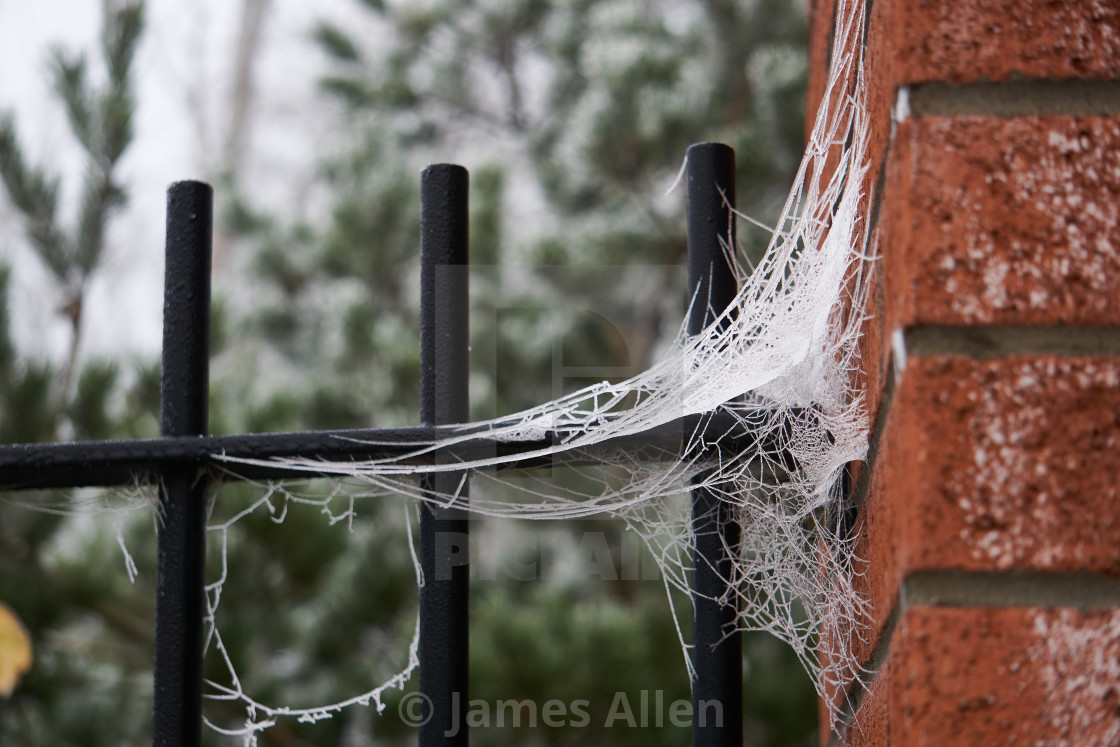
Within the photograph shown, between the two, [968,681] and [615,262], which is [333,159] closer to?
[615,262]

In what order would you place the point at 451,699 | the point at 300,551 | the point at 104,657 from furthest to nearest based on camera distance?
1. the point at 104,657
2. the point at 300,551
3. the point at 451,699

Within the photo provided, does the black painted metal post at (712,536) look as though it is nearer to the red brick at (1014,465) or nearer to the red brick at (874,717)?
the red brick at (874,717)

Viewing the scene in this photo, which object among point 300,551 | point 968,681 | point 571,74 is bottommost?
point 300,551

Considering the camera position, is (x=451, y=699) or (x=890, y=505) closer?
(x=890, y=505)

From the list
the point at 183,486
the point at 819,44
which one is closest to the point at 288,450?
the point at 183,486

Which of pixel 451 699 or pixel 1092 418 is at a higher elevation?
pixel 1092 418

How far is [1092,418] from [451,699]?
0.40 metres

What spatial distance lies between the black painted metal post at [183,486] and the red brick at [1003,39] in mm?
475

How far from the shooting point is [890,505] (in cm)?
41

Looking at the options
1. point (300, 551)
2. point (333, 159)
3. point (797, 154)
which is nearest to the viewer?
point (300, 551)

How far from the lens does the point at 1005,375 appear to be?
15.0 inches

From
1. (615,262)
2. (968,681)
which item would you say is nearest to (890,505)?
(968,681)

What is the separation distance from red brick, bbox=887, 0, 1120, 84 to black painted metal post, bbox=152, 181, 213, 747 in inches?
18.7
